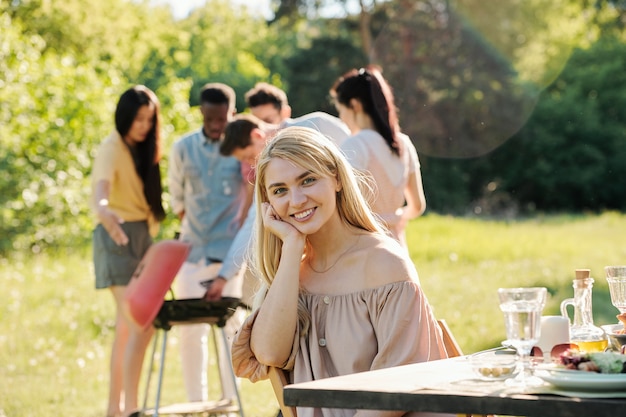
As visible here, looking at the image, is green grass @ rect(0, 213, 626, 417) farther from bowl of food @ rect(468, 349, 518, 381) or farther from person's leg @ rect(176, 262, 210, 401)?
bowl of food @ rect(468, 349, 518, 381)

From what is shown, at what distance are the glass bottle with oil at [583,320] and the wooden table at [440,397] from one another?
1.77 ft

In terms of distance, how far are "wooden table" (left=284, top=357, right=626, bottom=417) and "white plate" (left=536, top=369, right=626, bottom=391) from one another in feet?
0.09

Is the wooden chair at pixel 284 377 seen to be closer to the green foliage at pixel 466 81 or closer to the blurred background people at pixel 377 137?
the blurred background people at pixel 377 137

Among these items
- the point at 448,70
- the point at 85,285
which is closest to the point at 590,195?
the point at 448,70

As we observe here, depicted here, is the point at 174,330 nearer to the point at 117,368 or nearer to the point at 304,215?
the point at 117,368

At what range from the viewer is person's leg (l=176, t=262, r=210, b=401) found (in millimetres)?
6184

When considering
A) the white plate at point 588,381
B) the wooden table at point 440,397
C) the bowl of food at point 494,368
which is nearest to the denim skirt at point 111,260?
the wooden table at point 440,397

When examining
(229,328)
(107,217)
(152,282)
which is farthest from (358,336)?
(229,328)

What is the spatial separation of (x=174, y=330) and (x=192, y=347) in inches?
141

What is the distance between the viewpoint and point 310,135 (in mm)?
3045

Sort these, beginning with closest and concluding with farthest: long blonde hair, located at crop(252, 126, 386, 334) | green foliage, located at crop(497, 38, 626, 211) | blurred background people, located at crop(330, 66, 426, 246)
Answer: long blonde hair, located at crop(252, 126, 386, 334) < blurred background people, located at crop(330, 66, 426, 246) < green foliage, located at crop(497, 38, 626, 211)

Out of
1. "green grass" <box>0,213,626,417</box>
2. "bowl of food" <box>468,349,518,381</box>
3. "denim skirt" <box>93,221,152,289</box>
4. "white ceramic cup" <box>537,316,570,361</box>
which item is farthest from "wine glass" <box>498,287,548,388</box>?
"green grass" <box>0,213,626,417</box>

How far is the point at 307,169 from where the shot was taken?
9.76ft

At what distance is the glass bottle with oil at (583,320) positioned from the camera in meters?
2.77
